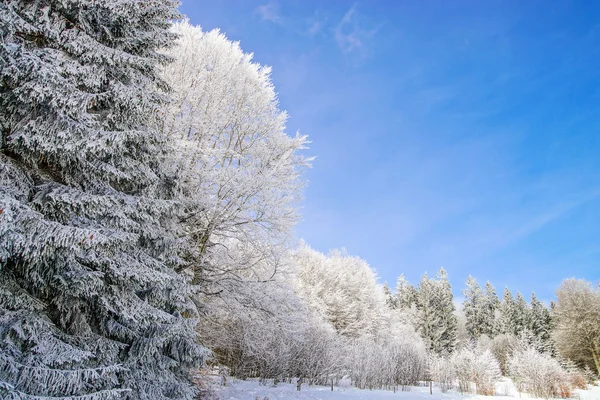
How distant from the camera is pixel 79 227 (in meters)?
3.66

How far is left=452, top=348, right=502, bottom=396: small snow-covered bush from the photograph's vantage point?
58.6 ft

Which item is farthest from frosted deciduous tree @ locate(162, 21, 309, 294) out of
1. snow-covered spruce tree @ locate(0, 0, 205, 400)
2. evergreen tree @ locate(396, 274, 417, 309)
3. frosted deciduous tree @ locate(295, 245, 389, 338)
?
evergreen tree @ locate(396, 274, 417, 309)

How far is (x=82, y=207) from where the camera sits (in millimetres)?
3826

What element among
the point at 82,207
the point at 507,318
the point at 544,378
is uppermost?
the point at 507,318

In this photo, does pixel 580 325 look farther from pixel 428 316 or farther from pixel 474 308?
pixel 474 308

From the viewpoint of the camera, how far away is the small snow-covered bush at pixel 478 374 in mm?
17859

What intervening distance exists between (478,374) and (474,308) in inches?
1518

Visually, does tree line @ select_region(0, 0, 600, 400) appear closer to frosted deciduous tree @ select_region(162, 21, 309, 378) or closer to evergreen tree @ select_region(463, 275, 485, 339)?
frosted deciduous tree @ select_region(162, 21, 309, 378)

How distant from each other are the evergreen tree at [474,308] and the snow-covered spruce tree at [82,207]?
55.9 meters

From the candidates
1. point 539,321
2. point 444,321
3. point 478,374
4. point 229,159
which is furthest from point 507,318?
point 229,159

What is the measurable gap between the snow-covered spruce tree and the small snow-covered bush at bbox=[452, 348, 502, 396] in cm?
1855

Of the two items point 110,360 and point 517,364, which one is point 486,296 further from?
point 110,360

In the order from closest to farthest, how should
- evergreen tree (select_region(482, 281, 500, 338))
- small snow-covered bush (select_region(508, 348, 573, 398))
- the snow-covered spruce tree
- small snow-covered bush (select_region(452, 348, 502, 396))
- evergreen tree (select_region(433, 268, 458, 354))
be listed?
the snow-covered spruce tree → small snow-covered bush (select_region(508, 348, 573, 398)) → small snow-covered bush (select_region(452, 348, 502, 396)) → evergreen tree (select_region(433, 268, 458, 354)) → evergreen tree (select_region(482, 281, 500, 338))

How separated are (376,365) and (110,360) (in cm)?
1604
